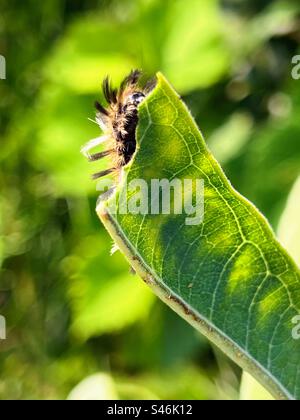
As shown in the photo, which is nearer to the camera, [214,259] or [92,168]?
[214,259]

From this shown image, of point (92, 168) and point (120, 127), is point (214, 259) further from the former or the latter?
point (92, 168)

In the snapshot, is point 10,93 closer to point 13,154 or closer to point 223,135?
point 13,154

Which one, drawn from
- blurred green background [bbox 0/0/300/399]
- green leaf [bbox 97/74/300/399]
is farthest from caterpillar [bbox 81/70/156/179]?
blurred green background [bbox 0/0/300/399]

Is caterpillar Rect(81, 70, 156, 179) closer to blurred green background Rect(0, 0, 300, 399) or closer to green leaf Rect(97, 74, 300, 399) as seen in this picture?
green leaf Rect(97, 74, 300, 399)

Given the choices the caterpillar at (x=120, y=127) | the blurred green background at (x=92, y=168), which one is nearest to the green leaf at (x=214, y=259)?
the caterpillar at (x=120, y=127)

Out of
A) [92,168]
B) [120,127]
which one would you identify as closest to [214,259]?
[120,127]
